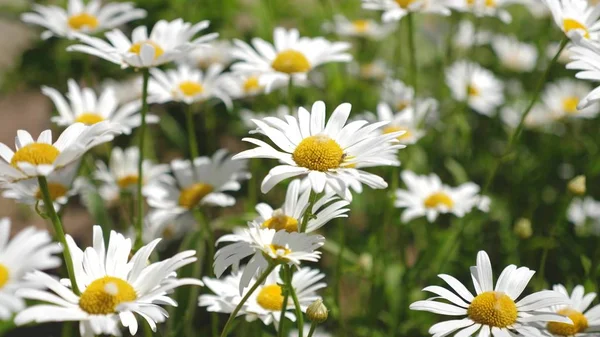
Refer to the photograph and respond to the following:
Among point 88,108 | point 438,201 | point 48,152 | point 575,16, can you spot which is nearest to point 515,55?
point 438,201

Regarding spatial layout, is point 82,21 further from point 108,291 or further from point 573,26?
point 573,26

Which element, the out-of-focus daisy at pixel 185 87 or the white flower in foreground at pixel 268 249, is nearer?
the white flower in foreground at pixel 268 249

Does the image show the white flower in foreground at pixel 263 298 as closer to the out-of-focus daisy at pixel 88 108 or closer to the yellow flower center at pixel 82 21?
the out-of-focus daisy at pixel 88 108

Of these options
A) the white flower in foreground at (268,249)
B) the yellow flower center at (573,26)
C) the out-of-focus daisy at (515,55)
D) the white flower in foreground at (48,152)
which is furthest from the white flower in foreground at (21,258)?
the out-of-focus daisy at (515,55)

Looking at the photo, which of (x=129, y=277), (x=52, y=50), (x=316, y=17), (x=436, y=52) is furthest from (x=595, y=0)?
(x=129, y=277)

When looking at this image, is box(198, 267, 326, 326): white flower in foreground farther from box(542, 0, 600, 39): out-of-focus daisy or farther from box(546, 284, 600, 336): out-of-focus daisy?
box(542, 0, 600, 39): out-of-focus daisy

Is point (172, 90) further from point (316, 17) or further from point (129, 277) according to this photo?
point (316, 17)

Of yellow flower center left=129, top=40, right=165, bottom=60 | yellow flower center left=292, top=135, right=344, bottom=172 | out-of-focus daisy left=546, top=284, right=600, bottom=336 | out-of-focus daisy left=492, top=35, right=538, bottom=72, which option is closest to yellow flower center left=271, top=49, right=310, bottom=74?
yellow flower center left=129, top=40, right=165, bottom=60
